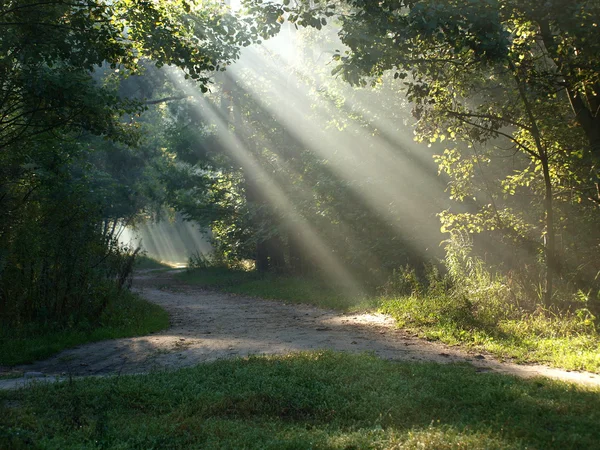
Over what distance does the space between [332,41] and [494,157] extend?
19755 mm

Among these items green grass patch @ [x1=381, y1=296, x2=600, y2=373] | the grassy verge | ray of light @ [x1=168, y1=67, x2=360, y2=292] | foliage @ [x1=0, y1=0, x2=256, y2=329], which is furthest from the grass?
foliage @ [x1=0, y1=0, x2=256, y2=329]

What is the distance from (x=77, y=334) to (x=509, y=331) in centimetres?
824

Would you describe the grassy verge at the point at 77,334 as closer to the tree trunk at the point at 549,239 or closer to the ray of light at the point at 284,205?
the ray of light at the point at 284,205

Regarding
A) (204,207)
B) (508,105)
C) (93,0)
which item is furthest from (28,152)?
(204,207)

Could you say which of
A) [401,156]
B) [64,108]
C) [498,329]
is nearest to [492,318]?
[498,329]

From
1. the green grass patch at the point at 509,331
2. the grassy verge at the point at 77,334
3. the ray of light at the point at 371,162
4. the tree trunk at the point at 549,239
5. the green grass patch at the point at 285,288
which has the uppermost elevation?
the ray of light at the point at 371,162

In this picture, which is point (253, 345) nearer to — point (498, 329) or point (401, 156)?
point (498, 329)

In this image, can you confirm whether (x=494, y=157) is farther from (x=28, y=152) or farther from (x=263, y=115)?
(x=263, y=115)

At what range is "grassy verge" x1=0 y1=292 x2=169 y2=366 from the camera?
10320 millimetres

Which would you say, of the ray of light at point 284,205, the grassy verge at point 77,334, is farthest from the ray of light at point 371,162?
the grassy verge at point 77,334

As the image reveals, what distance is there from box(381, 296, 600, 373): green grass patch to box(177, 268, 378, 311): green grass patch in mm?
3111

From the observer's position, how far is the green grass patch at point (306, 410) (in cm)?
507

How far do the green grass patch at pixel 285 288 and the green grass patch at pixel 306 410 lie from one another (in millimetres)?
8344

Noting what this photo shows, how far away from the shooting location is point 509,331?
10.7m
